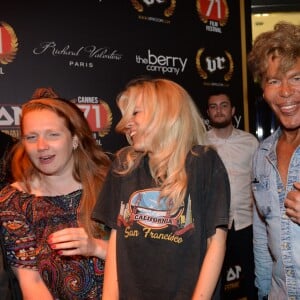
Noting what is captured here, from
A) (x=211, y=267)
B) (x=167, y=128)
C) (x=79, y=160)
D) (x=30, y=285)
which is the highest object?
(x=167, y=128)

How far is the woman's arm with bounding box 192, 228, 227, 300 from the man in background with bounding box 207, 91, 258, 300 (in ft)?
7.78

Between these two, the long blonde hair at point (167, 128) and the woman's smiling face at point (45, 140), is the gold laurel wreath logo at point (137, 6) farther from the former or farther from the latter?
the long blonde hair at point (167, 128)

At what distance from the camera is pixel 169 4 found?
3.91 m

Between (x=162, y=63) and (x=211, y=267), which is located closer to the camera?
(x=211, y=267)

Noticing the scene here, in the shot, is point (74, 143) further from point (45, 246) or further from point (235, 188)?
point (235, 188)

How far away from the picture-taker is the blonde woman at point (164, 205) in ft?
4.43

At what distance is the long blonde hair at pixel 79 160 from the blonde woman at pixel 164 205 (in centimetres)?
20

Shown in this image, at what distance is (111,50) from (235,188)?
1624mm

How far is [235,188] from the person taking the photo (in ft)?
12.3

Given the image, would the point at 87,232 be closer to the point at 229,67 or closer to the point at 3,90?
the point at 3,90

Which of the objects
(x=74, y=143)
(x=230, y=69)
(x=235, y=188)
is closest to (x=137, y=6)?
(x=230, y=69)

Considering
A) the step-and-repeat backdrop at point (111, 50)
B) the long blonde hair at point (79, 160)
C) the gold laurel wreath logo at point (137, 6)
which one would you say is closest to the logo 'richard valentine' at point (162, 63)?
the step-and-repeat backdrop at point (111, 50)

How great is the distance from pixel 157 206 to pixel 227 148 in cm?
251

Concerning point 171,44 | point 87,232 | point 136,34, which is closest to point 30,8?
point 136,34
